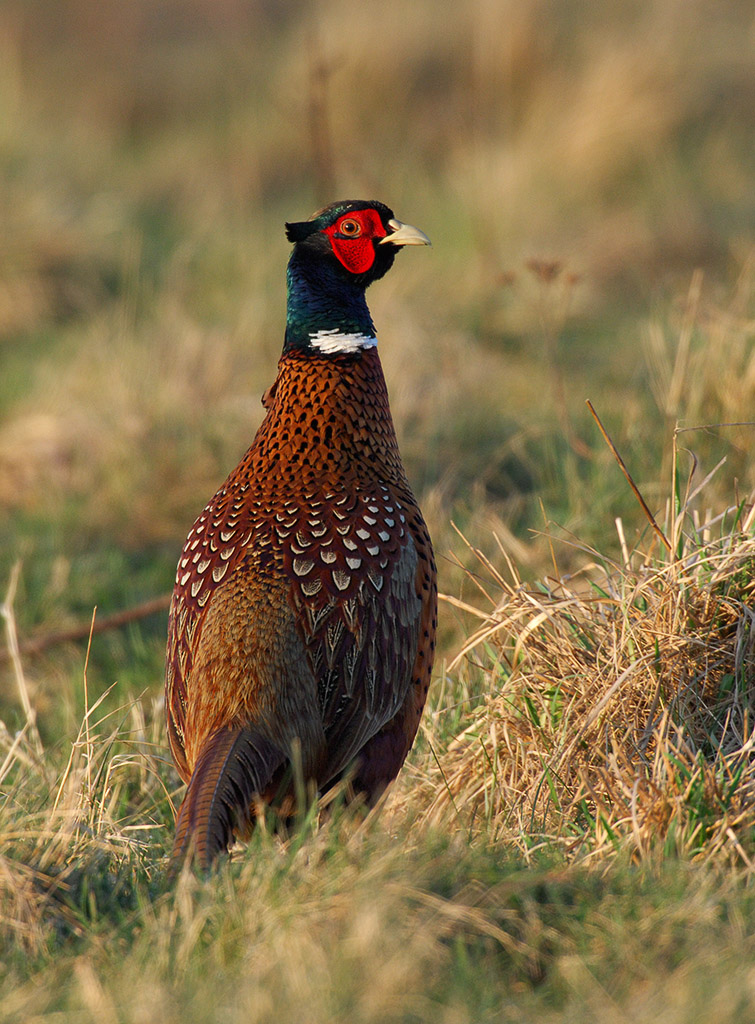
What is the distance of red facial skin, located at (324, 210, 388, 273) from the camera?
122 inches

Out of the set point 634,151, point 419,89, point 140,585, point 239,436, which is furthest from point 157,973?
point 419,89

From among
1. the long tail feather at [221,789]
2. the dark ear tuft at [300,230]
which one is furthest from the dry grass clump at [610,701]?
the dark ear tuft at [300,230]

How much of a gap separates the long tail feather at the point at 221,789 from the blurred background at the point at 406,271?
96cm

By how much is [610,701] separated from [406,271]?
14.1 ft

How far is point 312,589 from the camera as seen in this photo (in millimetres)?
2689

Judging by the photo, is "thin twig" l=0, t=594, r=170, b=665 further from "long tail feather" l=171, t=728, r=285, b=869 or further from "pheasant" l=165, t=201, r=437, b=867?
"long tail feather" l=171, t=728, r=285, b=869

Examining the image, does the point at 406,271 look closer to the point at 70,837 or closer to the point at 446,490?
the point at 446,490

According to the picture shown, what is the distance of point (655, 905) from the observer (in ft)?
6.90

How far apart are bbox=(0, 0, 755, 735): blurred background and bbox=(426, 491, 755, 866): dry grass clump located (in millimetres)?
363

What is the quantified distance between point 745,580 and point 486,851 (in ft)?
3.14

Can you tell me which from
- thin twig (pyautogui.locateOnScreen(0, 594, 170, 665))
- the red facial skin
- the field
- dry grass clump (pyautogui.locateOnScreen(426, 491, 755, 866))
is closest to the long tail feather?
the field

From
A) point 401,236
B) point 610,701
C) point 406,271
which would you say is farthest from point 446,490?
point 406,271

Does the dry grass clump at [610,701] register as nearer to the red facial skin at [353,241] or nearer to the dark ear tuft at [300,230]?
the red facial skin at [353,241]

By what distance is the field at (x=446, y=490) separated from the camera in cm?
204
